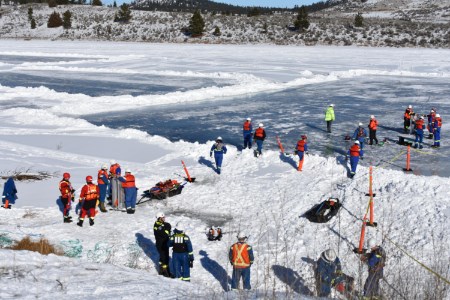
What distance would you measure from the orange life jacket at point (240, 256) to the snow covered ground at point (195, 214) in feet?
1.43

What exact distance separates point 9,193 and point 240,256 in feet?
22.9

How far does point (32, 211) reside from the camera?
12.7m

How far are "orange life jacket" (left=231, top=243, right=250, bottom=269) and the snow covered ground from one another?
436mm

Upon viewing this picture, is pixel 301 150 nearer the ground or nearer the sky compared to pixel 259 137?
nearer the ground

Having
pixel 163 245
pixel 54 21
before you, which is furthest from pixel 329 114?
pixel 54 21

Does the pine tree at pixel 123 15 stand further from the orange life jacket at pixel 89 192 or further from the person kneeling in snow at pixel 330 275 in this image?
the person kneeling in snow at pixel 330 275

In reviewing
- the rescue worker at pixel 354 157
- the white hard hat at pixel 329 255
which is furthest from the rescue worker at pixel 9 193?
the rescue worker at pixel 354 157

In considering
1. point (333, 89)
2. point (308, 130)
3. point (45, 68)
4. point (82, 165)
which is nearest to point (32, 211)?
point (82, 165)

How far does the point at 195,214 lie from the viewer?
1280cm

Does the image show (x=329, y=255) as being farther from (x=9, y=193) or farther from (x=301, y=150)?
Answer: (x=9, y=193)

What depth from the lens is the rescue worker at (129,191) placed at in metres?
12.5

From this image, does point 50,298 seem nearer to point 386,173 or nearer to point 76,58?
point 386,173

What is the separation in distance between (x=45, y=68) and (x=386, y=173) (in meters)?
36.7

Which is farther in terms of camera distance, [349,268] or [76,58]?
[76,58]
